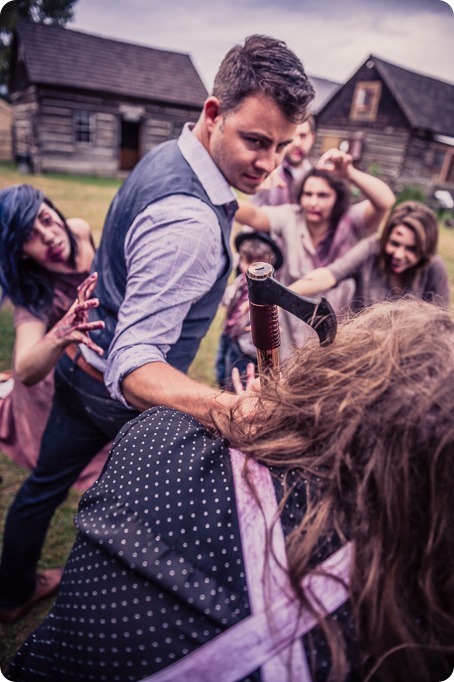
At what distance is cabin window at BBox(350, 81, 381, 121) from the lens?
1928cm

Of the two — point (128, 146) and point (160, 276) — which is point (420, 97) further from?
point (160, 276)

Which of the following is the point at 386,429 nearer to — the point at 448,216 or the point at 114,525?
the point at 114,525

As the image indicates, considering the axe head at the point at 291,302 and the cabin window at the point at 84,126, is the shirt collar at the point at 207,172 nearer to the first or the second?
the axe head at the point at 291,302

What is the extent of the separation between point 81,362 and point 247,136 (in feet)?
3.40

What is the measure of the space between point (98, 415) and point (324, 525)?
1.17 m

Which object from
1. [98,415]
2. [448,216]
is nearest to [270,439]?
[98,415]

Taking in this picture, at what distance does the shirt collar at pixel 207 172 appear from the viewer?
1438 millimetres

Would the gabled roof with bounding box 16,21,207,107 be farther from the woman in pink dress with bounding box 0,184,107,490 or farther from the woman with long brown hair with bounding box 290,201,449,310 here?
the woman with long brown hair with bounding box 290,201,449,310

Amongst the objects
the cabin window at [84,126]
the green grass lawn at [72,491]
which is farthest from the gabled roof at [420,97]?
the cabin window at [84,126]

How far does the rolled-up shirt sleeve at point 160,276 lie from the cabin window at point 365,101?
2127 cm

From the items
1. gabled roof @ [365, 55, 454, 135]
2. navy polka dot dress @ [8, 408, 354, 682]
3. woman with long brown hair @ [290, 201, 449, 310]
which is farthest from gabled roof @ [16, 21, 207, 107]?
navy polka dot dress @ [8, 408, 354, 682]

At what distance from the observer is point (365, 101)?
1967cm

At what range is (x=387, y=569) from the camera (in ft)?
2.18

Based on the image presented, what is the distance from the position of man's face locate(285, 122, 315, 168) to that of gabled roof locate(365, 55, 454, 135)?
16994 mm
